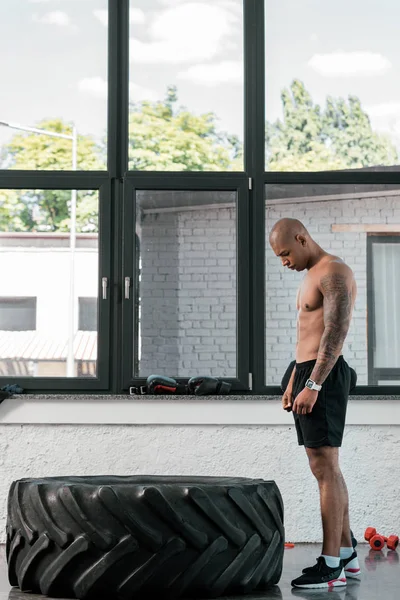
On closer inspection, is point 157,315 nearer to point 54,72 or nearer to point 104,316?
point 104,316

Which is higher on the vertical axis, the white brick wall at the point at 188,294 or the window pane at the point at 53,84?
the window pane at the point at 53,84

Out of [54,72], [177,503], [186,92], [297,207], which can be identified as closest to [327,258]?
[177,503]

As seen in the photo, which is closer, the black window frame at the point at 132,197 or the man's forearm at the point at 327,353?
the man's forearm at the point at 327,353

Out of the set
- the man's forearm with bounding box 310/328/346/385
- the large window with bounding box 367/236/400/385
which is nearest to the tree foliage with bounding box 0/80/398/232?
the large window with bounding box 367/236/400/385

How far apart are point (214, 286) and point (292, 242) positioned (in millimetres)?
1703

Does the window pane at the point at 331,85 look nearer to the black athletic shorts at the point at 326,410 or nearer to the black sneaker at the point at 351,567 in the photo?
the black athletic shorts at the point at 326,410

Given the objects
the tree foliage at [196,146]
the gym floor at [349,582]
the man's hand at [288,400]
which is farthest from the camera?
the tree foliage at [196,146]

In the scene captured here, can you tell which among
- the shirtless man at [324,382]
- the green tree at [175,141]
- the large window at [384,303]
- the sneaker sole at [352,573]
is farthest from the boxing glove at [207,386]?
the sneaker sole at [352,573]

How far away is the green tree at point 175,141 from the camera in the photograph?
5.71 m

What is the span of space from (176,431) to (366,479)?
1106mm

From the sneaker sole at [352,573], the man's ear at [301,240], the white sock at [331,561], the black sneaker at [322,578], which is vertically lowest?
the sneaker sole at [352,573]

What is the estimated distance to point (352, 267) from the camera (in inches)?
223

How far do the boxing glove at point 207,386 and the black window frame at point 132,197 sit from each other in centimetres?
12

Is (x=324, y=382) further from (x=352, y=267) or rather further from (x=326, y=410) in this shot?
(x=352, y=267)
